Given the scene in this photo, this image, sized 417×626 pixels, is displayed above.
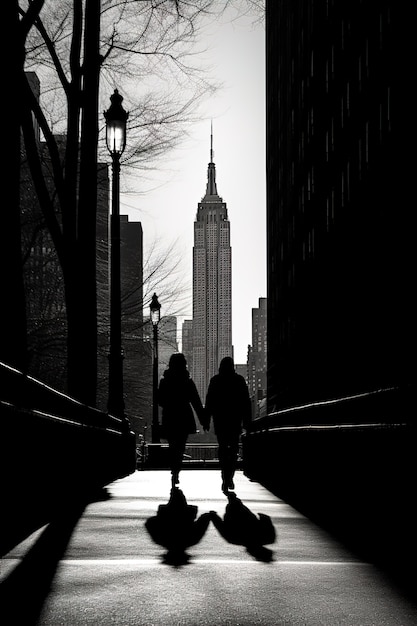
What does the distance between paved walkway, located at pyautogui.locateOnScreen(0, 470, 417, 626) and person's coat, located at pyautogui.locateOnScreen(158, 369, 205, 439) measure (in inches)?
151

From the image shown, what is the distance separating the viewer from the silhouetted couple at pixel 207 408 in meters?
13.2

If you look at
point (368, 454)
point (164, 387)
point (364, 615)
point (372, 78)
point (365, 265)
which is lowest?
point (364, 615)


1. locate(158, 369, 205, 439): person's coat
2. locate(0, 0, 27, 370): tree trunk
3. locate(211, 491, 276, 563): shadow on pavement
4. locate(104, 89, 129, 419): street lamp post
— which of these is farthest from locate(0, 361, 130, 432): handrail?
locate(104, 89, 129, 419): street lamp post

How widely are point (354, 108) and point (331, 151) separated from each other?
27.3 feet

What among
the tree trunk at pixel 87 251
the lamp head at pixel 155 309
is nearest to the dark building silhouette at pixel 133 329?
the lamp head at pixel 155 309

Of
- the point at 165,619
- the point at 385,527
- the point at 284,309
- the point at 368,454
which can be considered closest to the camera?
the point at 165,619

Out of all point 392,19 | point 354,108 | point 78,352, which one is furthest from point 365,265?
point 78,352

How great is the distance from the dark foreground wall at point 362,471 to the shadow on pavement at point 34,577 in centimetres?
215

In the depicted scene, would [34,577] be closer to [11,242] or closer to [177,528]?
[177,528]

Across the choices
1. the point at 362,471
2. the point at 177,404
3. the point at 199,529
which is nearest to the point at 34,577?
the point at 199,529

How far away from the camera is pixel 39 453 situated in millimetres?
8203

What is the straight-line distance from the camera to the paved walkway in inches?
176

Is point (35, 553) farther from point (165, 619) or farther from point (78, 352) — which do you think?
point (78, 352)

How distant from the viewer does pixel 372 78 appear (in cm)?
4512
